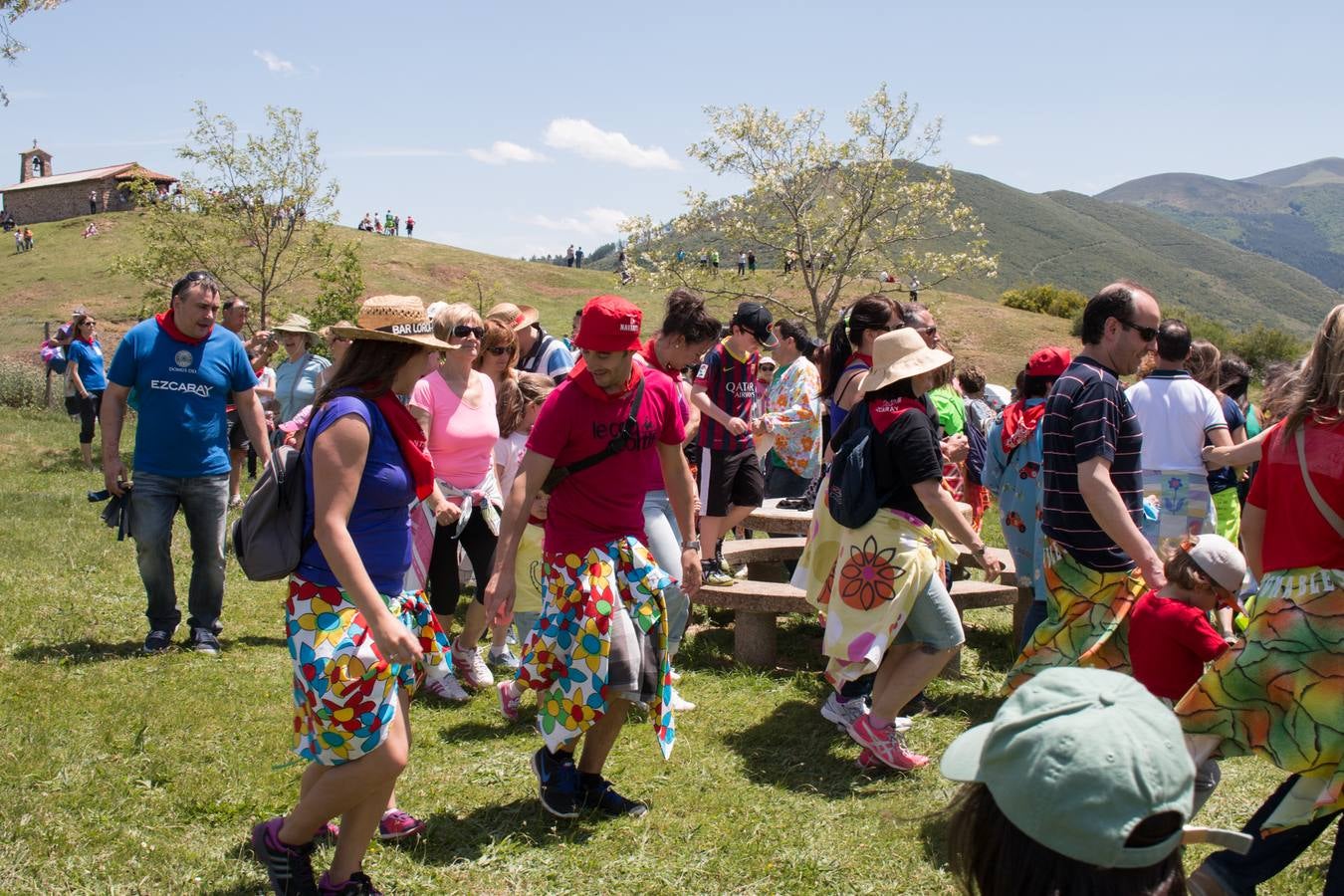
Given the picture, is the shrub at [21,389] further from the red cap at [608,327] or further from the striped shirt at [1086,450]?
the striped shirt at [1086,450]

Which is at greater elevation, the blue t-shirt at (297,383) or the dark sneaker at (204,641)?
the blue t-shirt at (297,383)

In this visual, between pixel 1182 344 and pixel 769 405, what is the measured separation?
10.2 feet

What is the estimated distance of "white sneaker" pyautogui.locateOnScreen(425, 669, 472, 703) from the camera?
19.3ft

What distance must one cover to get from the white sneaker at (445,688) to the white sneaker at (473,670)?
111mm

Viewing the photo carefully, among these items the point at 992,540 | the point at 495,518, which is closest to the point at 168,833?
the point at 495,518

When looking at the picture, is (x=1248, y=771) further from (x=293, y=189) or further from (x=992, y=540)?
(x=293, y=189)

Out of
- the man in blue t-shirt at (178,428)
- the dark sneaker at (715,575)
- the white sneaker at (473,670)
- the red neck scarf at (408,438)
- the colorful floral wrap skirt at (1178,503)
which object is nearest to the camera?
the red neck scarf at (408,438)

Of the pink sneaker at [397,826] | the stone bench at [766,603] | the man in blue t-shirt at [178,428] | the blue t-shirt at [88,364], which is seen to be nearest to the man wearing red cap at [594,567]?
the pink sneaker at [397,826]

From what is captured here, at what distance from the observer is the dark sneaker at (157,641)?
6578mm

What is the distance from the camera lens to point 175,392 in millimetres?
6293

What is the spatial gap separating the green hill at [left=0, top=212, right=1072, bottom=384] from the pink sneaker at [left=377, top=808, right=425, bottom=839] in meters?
33.4

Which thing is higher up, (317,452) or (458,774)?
(317,452)

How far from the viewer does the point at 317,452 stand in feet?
10.5

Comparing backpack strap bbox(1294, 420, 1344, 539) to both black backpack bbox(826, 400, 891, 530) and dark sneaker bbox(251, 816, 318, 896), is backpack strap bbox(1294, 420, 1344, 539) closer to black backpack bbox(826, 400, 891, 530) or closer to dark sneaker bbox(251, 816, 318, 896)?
black backpack bbox(826, 400, 891, 530)
